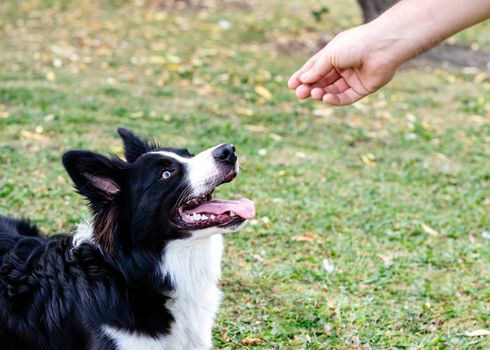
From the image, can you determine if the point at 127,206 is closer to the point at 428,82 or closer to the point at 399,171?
the point at 399,171

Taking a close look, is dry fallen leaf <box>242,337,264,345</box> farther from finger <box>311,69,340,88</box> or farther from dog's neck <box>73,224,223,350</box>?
finger <box>311,69,340,88</box>

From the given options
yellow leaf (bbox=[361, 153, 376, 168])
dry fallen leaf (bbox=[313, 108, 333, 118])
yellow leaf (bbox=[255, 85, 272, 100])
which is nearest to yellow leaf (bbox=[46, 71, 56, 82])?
yellow leaf (bbox=[255, 85, 272, 100])

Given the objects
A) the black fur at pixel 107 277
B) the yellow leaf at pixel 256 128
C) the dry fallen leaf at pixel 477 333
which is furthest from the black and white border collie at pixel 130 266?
the yellow leaf at pixel 256 128

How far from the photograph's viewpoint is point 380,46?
9.20ft

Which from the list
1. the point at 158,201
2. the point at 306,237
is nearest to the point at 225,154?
the point at 158,201

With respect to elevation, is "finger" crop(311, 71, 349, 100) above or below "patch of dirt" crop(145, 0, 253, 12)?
above

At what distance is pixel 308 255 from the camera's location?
16.1ft

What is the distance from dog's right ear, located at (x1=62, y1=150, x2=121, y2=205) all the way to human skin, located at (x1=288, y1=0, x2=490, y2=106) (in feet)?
3.23

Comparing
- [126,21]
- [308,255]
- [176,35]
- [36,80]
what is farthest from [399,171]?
[126,21]

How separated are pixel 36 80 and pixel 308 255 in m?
5.12

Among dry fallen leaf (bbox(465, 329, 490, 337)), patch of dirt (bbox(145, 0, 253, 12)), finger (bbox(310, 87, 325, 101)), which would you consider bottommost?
patch of dirt (bbox(145, 0, 253, 12))

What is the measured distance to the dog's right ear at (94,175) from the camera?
9.75 feet

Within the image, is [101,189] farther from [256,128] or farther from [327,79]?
[256,128]

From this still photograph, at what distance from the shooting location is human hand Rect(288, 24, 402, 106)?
2838mm
